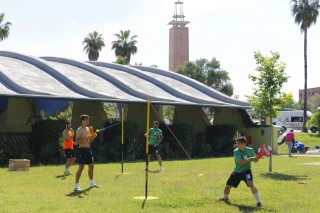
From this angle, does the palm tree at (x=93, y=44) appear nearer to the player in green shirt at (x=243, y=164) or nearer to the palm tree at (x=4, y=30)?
the palm tree at (x=4, y=30)

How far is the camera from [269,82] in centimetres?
1878

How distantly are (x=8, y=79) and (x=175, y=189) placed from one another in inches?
475

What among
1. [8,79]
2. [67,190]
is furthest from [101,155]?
[67,190]

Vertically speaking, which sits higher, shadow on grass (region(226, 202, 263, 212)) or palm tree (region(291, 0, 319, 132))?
palm tree (region(291, 0, 319, 132))

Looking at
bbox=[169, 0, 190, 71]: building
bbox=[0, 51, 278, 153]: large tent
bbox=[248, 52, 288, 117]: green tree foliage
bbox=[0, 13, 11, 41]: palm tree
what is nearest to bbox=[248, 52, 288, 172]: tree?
bbox=[248, 52, 288, 117]: green tree foliage

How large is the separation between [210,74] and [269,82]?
50.5m

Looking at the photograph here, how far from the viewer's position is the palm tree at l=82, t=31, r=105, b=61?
59.6m

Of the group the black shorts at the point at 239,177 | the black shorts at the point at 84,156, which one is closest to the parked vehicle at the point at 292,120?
the black shorts at the point at 84,156

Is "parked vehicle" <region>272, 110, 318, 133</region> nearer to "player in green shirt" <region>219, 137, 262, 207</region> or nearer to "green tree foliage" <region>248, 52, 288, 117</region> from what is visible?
"green tree foliage" <region>248, 52, 288, 117</region>

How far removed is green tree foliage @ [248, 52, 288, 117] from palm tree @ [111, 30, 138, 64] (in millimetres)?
39863

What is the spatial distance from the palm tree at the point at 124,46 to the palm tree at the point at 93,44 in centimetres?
204

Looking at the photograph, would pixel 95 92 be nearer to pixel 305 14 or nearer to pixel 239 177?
pixel 239 177

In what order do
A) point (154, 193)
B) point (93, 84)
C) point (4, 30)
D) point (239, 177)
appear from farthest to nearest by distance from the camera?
point (4, 30) → point (93, 84) → point (154, 193) → point (239, 177)

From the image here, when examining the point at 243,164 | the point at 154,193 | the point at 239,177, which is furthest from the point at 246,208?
the point at 154,193
